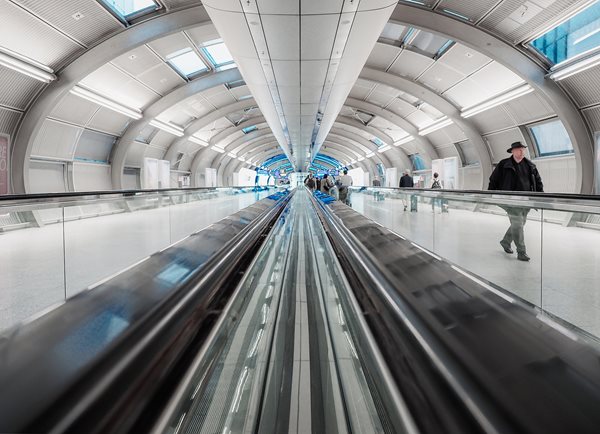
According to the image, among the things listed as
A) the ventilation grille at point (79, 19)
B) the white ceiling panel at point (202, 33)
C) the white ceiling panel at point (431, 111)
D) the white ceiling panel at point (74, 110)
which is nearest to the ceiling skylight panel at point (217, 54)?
the white ceiling panel at point (202, 33)

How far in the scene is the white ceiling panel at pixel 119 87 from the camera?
46.5 feet

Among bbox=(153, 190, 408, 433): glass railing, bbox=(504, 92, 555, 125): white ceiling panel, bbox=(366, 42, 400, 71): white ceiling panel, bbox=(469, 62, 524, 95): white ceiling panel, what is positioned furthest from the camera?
bbox=(366, 42, 400, 71): white ceiling panel

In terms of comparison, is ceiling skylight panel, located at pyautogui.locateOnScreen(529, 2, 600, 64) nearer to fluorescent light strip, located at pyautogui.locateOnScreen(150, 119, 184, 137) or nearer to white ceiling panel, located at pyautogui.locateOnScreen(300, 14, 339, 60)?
white ceiling panel, located at pyautogui.locateOnScreen(300, 14, 339, 60)

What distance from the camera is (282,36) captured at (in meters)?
7.14

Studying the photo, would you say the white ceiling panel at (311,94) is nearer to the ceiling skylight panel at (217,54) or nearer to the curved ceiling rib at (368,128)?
the ceiling skylight panel at (217,54)

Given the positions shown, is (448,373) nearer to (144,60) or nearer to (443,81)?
(144,60)

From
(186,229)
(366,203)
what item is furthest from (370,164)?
(186,229)

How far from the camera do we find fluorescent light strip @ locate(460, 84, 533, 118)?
1349 centimetres

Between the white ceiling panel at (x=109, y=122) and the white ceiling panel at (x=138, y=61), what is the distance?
3.34 m

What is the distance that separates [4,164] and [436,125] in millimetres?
22485

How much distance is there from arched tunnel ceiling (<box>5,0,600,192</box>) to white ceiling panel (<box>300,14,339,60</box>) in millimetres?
5092

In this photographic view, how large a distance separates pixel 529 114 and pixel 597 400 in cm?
1880

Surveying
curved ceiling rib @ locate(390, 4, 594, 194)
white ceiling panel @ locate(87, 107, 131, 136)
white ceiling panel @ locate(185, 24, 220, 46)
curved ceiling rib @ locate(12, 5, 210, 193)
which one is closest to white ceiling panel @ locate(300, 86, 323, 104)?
curved ceiling rib @ locate(390, 4, 594, 194)

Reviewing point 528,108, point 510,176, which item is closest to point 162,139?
point 528,108
